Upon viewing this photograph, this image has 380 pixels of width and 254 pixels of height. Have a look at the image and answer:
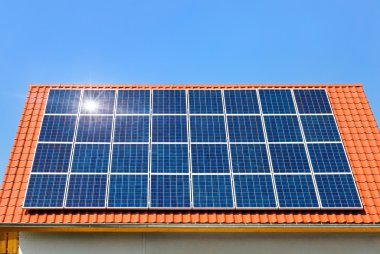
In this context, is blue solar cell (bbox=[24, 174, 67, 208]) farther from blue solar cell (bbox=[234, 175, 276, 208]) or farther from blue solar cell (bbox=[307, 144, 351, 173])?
blue solar cell (bbox=[307, 144, 351, 173])

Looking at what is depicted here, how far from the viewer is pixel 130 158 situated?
12016 millimetres

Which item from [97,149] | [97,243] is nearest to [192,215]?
[97,243]

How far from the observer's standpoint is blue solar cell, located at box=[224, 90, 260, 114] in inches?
545

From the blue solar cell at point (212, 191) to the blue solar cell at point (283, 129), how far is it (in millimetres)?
2605

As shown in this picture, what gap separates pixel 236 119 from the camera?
44.1 feet

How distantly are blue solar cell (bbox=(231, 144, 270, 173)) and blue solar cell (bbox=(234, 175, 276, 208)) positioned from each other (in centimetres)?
29

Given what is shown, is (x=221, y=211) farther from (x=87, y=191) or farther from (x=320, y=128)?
(x=320, y=128)

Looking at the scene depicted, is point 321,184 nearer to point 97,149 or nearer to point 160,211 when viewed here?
point 160,211

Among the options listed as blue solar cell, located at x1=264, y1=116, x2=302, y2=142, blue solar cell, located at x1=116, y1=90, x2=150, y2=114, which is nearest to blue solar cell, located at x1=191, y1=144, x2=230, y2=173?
blue solar cell, located at x1=264, y1=116, x2=302, y2=142

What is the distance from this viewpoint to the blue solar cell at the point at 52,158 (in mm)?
11727

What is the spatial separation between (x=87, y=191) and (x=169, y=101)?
15.9 ft

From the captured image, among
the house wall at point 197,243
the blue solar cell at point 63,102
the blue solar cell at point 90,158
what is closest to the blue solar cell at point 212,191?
the house wall at point 197,243

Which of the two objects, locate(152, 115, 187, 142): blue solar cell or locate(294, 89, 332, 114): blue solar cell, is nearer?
locate(152, 115, 187, 142): blue solar cell

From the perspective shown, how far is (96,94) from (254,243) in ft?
27.0
